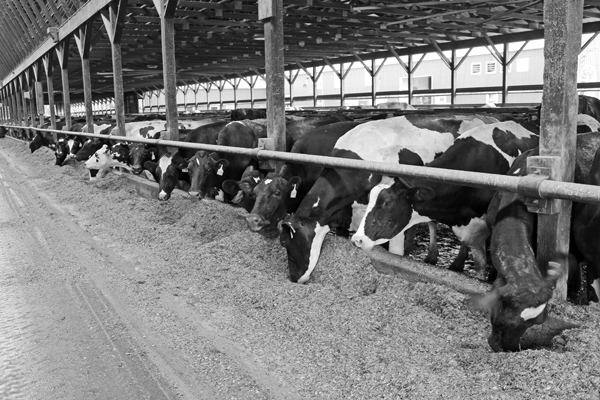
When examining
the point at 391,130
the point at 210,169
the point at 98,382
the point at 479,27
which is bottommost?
the point at 98,382

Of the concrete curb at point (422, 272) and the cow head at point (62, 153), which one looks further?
the cow head at point (62, 153)

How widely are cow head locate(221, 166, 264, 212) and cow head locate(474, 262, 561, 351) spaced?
3.66 metres

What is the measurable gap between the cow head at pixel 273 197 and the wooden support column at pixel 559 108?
2935mm

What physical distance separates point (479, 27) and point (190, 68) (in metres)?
17.2

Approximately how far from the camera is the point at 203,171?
800 centimetres

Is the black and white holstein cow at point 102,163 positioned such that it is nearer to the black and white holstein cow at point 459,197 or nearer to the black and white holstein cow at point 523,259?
the black and white holstein cow at point 459,197

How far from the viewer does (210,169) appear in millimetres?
8055

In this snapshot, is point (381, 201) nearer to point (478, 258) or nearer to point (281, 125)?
point (478, 258)

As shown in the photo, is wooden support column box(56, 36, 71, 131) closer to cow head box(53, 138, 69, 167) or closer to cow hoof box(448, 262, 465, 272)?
cow head box(53, 138, 69, 167)

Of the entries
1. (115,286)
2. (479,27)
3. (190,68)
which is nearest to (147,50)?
(190,68)

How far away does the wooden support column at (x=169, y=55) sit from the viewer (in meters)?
8.74

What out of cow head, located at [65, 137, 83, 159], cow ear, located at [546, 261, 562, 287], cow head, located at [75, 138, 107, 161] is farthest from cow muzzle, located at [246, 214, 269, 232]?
cow head, located at [65, 137, 83, 159]

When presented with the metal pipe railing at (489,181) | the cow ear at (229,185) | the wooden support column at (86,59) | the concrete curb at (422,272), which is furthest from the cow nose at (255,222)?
the wooden support column at (86,59)

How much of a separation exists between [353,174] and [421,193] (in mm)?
1190
